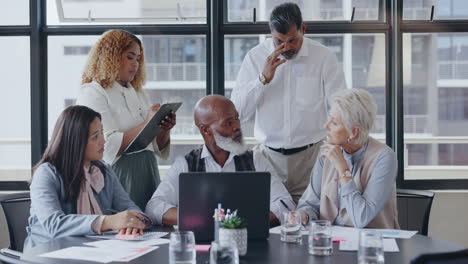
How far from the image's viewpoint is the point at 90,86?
3.32 meters

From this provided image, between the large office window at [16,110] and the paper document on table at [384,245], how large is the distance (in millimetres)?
2677

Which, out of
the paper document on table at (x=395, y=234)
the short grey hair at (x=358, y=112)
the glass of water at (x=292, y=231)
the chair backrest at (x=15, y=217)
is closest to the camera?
the glass of water at (x=292, y=231)

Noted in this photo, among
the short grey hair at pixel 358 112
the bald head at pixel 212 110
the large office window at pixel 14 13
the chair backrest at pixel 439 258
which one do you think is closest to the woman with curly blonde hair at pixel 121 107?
the bald head at pixel 212 110

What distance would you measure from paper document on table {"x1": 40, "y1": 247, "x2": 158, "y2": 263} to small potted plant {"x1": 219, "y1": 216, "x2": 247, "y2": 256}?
0.26 meters

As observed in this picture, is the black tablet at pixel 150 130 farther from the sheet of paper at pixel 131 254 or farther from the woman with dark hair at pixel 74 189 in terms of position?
the sheet of paper at pixel 131 254

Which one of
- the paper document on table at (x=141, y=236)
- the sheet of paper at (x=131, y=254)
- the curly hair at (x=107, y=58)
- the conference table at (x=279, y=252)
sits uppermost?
the curly hair at (x=107, y=58)

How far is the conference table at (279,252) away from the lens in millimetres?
2117

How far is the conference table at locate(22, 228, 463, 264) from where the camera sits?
2117 mm

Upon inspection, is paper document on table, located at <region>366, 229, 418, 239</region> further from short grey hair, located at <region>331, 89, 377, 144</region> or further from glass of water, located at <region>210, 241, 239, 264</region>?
glass of water, located at <region>210, 241, 239, 264</region>

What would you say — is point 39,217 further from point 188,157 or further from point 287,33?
point 287,33

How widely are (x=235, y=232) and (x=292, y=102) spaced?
1534 millimetres

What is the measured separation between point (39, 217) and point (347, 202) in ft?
4.02

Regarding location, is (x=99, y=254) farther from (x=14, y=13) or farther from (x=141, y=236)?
(x=14, y=13)

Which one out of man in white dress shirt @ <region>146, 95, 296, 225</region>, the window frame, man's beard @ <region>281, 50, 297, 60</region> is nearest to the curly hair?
man in white dress shirt @ <region>146, 95, 296, 225</region>
